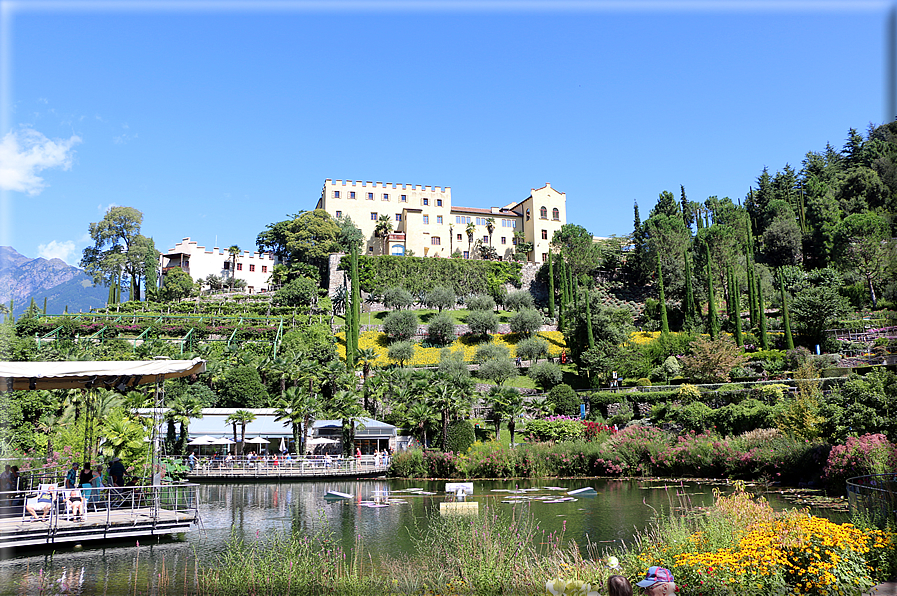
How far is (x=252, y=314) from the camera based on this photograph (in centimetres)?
6097

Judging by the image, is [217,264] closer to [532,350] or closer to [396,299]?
[396,299]

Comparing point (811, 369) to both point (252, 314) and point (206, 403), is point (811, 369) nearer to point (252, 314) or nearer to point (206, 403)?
point (206, 403)

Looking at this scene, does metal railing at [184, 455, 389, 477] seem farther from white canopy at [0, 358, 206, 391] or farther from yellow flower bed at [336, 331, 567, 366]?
yellow flower bed at [336, 331, 567, 366]

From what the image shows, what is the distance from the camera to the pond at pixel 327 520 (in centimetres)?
1062

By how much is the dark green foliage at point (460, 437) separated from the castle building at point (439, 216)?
1944 inches

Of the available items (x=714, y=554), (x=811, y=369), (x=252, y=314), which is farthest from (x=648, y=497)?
(x=252, y=314)

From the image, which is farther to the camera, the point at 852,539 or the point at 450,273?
the point at 450,273

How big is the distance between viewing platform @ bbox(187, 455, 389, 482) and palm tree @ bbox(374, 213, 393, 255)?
50.0 metres

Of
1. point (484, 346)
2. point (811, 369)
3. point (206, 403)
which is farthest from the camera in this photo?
point (484, 346)

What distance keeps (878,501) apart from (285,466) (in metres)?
25.3

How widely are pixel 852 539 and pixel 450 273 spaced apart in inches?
2478

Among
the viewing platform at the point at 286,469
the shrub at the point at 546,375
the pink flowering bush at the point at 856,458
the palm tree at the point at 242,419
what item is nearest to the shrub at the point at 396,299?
the shrub at the point at 546,375

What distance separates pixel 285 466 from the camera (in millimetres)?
30031

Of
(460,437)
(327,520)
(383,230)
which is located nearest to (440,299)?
(383,230)
